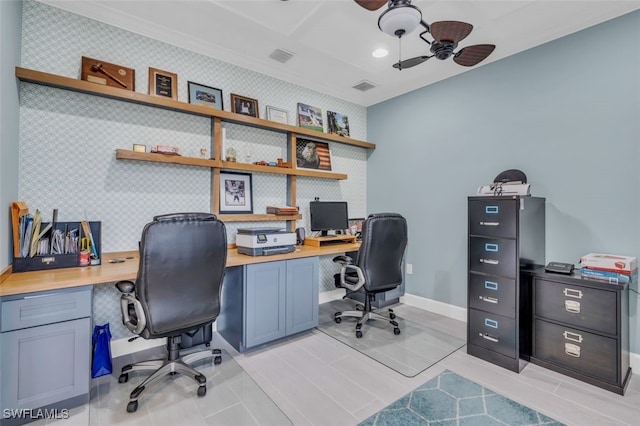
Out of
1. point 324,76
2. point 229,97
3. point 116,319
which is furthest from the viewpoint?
point 324,76

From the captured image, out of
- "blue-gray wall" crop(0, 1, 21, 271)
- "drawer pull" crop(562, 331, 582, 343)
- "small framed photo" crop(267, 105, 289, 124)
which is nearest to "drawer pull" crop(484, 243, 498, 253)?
"drawer pull" crop(562, 331, 582, 343)

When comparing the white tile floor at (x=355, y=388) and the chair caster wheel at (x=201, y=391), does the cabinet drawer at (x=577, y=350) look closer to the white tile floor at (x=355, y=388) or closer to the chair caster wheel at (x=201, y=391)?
the white tile floor at (x=355, y=388)

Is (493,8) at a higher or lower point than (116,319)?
higher

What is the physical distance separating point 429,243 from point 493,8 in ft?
7.80

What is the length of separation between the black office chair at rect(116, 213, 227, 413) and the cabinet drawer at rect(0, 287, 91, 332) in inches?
8.4

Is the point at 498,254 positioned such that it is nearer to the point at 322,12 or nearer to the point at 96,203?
the point at 322,12

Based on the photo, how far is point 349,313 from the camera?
319 centimetres

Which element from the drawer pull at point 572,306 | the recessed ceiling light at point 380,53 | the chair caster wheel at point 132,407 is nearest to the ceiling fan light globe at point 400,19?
the recessed ceiling light at point 380,53

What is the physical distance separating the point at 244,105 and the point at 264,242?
155 cm

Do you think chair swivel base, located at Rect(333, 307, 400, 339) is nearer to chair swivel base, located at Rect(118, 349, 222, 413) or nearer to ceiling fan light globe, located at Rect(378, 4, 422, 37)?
chair swivel base, located at Rect(118, 349, 222, 413)

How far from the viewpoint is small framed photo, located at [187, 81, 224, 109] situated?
2.86 metres

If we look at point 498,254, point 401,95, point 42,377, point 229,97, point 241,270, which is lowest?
point 42,377

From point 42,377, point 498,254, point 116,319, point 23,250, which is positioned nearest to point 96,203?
point 23,250

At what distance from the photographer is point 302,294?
2.83 m
